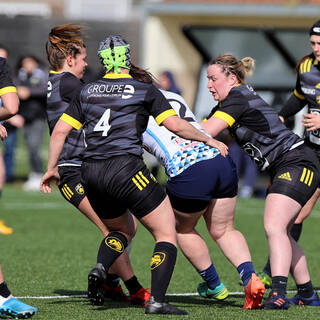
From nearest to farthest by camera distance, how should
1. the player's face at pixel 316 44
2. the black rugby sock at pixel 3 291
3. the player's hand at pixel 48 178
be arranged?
the black rugby sock at pixel 3 291 < the player's hand at pixel 48 178 < the player's face at pixel 316 44

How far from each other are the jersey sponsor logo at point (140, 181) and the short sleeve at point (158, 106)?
0.38 m

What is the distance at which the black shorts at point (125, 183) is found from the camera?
20.2ft

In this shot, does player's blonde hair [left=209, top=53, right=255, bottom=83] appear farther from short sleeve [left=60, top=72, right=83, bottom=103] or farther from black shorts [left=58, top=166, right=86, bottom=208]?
black shorts [left=58, top=166, right=86, bottom=208]

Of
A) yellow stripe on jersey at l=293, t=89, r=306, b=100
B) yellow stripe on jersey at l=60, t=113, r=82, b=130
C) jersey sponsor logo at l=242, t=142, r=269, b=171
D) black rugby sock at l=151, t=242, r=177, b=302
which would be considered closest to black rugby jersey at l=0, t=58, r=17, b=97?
yellow stripe on jersey at l=60, t=113, r=82, b=130

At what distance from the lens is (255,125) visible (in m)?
6.89

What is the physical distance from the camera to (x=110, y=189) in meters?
6.18

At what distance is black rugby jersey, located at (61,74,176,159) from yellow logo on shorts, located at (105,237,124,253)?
64 cm

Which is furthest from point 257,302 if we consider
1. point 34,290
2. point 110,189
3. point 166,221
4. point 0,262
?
point 0,262

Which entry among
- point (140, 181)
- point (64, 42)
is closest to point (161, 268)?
point (140, 181)

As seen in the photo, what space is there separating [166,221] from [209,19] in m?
14.6

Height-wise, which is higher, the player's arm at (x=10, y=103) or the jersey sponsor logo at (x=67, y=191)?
the player's arm at (x=10, y=103)

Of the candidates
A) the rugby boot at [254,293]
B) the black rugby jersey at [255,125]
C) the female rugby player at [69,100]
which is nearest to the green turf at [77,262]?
the rugby boot at [254,293]

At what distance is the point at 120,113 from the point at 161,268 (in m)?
1.11

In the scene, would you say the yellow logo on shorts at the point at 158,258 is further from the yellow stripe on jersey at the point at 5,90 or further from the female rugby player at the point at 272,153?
the yellow stripe on jersey at the point at 5,90
